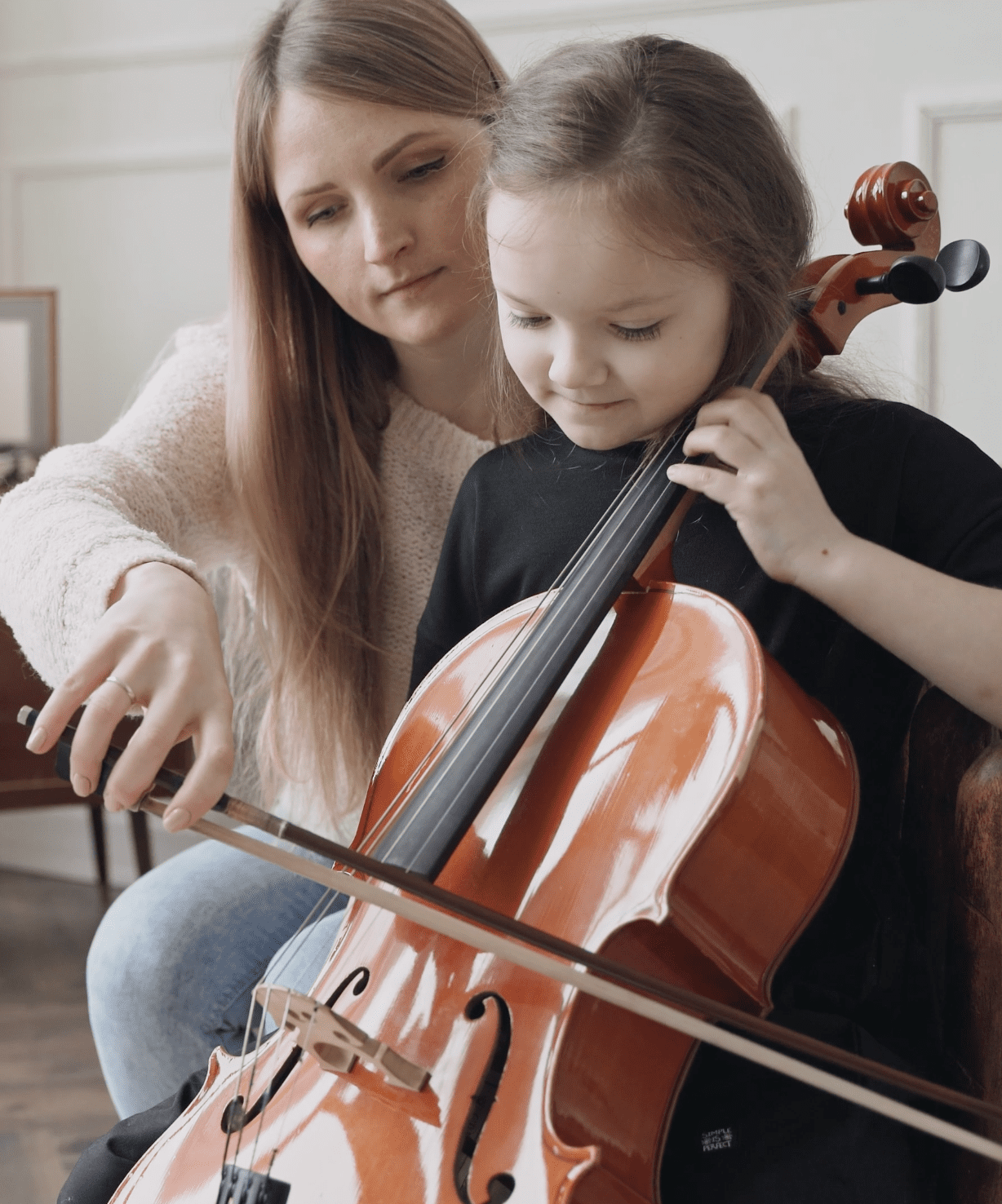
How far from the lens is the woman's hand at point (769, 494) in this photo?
2.15 feet

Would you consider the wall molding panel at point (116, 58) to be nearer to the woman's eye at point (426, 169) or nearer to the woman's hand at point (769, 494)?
the woman's eye at point (426, 169)

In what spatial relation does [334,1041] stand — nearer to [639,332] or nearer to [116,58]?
[639,332]

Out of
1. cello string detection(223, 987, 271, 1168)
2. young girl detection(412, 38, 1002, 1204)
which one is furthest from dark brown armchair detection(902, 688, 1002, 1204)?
cello string detection(223, 987, 271, 1168)

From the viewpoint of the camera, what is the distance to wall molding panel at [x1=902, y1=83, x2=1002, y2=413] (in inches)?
58.7

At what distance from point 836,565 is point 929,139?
1.09 m

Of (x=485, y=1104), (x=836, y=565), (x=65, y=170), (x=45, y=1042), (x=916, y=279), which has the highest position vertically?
(x=916, y=279)

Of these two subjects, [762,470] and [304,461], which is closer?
Result: [762,470]

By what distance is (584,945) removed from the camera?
1.81 ft

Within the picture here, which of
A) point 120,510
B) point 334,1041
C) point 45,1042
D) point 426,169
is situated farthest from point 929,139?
point 45,1042

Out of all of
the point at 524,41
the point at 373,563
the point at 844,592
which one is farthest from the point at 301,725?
the point at 524,41

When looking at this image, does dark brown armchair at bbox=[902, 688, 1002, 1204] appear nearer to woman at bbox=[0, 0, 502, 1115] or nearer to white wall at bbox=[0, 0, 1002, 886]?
woman at bbox=[0, 0, 502, 1115]

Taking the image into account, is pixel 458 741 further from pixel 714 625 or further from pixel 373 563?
pixel 373 563

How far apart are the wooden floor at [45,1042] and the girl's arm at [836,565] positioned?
114 cm

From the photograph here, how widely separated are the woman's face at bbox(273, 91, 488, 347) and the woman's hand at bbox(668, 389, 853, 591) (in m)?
0.34
